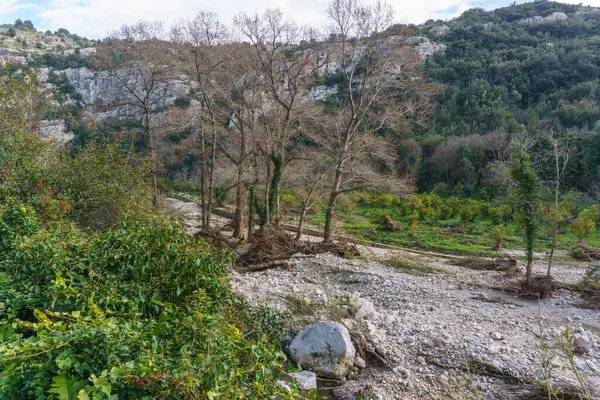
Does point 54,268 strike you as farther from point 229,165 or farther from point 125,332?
point 229,165

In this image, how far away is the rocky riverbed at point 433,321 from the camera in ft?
21.1

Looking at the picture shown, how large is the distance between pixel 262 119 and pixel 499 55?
123ft

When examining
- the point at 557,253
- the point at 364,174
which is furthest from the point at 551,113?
the point at 364,174

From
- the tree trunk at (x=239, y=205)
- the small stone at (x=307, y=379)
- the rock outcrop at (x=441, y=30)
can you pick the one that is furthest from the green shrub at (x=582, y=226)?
the rock outcrop at (x=441, y=30)

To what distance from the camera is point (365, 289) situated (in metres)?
10.9

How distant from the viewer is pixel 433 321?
8680 mm

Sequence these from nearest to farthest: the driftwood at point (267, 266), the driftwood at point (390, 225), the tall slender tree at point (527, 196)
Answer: the tall slender tree at point (527, 196) < the driftwood at point (267, 266) < the driftwood at point (390, 225)

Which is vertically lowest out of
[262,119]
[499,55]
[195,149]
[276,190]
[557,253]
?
[557,253]

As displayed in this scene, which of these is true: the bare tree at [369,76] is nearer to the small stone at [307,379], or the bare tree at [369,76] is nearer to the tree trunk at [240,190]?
the tree trunk at [240,190]

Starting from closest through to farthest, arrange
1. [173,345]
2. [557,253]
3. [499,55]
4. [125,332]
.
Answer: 1. [125,332]
2. [173,345]
3. [557,253]
4. [499,55]

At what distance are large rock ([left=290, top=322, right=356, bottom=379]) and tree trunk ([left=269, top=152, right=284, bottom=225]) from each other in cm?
852

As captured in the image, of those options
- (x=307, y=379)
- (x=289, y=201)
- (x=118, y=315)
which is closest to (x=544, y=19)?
(x=289, y=201)

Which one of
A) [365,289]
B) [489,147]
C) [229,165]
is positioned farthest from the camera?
[489,147]

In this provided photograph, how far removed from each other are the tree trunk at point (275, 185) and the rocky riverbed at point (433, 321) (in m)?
3.07
